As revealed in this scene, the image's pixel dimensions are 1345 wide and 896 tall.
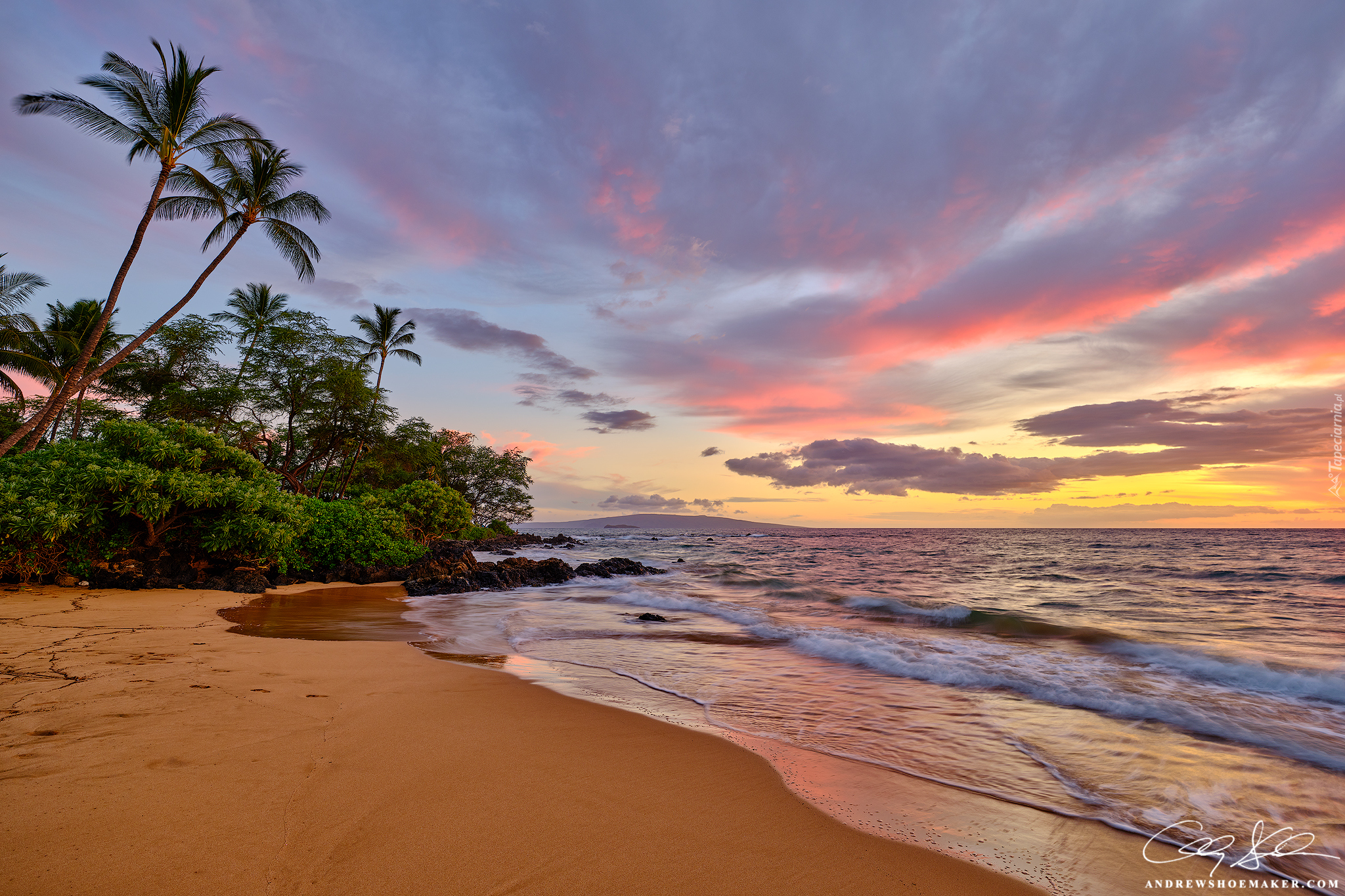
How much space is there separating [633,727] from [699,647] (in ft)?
15.8

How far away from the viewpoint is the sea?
3912 millimetres

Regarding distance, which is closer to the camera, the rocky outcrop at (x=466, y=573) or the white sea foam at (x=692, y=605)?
the white sea foam at (x=692, y=605)

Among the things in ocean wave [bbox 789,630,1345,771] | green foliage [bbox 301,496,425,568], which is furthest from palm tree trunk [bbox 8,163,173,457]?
ocean wave [bbox 789,630,1345,771]

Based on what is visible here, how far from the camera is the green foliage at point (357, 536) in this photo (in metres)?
17.5

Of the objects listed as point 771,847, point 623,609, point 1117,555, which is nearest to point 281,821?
point 771,847

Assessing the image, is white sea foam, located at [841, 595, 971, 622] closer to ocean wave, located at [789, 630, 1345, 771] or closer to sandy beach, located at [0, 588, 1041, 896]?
ocean wave, located at [789, 630, 1345, 771]

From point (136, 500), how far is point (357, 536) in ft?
25.5

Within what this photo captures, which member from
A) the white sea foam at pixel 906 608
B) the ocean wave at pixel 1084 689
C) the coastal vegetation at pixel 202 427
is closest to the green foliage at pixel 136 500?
the coastal vegetation at pixel 202 427

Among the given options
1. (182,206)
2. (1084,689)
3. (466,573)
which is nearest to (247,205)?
(182,206)

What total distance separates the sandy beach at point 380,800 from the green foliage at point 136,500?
21.9 feet

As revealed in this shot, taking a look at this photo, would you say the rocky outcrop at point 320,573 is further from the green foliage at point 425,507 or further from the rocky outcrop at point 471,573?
the green foliage at point 425,507

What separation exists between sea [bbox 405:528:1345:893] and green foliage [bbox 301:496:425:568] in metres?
4.87

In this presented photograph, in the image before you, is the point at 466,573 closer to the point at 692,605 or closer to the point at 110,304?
the point at 692,605

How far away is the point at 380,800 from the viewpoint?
132 inches
